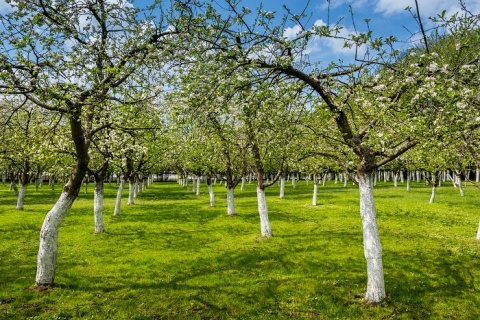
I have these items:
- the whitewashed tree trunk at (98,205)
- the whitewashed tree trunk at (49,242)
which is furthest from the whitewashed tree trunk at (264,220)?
the whitewashed tree trunk at (49,242)

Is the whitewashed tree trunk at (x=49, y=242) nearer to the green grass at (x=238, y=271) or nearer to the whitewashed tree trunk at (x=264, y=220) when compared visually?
the green grass at (x=238, y=271)

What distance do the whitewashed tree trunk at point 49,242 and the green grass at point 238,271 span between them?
0.67 m

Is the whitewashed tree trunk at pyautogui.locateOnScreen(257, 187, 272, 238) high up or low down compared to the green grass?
up

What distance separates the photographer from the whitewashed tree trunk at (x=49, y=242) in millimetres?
14562

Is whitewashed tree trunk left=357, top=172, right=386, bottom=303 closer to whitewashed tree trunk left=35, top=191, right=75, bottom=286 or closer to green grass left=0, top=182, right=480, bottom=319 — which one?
green grass left=0, top=182, right=480, bottom=319

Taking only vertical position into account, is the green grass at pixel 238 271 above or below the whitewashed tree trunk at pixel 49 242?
below

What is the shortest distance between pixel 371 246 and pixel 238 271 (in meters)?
6.94

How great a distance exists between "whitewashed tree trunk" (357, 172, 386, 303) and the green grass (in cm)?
49

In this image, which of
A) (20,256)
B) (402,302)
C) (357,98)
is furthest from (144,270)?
(357,98)

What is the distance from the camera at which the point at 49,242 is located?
47.8ft

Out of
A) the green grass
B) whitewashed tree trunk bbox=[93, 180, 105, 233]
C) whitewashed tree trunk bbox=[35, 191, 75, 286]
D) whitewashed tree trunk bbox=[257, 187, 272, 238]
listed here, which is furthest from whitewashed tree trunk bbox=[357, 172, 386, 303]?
whitewashed tree trunk bbox=[93, 180, 105, 233]

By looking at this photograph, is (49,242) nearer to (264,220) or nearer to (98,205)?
(98,205)

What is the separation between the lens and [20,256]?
2016 cm

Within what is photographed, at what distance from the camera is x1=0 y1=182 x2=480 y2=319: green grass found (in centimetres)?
1309
